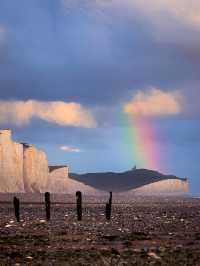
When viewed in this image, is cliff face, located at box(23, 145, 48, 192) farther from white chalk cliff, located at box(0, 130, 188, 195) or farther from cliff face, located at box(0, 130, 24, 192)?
cliff face, located at box(0, 130, 24, 192)

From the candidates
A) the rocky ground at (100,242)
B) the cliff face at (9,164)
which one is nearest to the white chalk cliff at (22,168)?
the cliff face at (9,164)

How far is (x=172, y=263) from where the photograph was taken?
60.5 ft

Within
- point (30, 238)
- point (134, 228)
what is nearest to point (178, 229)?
point (134, 228)

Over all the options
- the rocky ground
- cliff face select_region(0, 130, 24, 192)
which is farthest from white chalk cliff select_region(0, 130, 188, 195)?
the rocky ground

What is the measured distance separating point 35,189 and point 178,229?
109536 millimetres

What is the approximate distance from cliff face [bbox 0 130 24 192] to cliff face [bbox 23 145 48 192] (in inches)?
168

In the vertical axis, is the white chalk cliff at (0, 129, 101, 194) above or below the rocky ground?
above

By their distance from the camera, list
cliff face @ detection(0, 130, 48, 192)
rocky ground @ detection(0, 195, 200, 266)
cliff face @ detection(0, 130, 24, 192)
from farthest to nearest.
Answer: cliff face @ detection(0, 130, 48, 192) → cliff face @ detection(0, 130, 24, 192) → rocky ground @ detection(0, 195, 200, 266)

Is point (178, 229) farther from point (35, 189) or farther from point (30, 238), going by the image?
point (35, 189)

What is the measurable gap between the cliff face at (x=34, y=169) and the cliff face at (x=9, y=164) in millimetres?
4268

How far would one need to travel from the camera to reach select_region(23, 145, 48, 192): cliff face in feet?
448

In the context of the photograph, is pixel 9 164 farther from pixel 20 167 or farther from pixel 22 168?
pixel 22 168

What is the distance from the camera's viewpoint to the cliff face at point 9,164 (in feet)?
413

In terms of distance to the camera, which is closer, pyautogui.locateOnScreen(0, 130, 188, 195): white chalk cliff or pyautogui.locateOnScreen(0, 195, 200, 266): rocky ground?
pyautogui.locateOnScreen(0, 195, 200, 266): rocky ground
